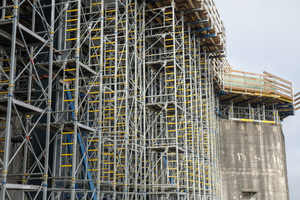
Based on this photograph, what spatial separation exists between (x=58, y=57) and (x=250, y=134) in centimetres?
3140

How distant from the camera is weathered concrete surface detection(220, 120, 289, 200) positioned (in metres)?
44.1

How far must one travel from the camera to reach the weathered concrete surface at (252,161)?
145 feet

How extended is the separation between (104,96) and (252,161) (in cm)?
2633

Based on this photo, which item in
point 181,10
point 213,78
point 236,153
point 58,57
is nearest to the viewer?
point 58,57

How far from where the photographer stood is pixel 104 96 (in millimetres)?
22969

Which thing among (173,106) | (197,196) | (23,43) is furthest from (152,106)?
(23,43)

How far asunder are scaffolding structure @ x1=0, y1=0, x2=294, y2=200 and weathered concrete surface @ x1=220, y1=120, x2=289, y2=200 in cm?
262

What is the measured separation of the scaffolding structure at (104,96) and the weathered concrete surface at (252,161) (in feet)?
8.60

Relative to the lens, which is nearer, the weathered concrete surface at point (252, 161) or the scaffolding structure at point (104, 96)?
the scaffolding structure at point (104, 96)

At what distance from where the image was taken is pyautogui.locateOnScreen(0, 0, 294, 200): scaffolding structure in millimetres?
15078

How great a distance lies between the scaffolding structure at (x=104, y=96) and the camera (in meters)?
15.1

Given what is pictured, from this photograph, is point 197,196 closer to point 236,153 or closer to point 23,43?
point 236,153

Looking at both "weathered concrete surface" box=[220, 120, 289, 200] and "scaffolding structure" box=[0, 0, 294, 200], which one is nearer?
"scaffolding structure" box=[0, 0, 294, 200]

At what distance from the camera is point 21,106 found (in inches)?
507
